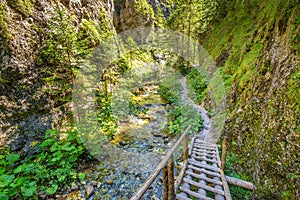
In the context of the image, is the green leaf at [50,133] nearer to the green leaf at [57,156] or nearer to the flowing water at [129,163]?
the green leaf at [57,156]

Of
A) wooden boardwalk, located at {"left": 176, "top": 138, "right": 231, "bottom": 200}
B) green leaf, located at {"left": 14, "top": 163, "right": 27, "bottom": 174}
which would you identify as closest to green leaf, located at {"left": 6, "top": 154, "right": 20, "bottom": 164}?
green leaf, located at {"left": 14, "top": 163, "right": 27, "bottom": 174}

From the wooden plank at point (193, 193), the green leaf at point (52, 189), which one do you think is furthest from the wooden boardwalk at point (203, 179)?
the green leaf at point (52, 189)

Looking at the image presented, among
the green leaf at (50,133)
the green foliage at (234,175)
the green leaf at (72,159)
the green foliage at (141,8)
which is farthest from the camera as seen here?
the green foliage at (141,8)

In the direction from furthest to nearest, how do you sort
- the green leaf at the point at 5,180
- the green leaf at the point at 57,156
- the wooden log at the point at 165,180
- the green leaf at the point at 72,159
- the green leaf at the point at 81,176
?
the green leaf at the point at 72,159 → the green leaf at the point at 57,156 → the green leaf at the point at 81,176 → the green leaf at the point at 5,180 → the wooden log at the point at 165,180

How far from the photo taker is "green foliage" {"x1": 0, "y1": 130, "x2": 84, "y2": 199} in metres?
4.43

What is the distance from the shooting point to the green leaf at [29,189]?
14.1 feet

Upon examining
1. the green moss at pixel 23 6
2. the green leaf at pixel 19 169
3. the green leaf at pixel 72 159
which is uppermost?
the green moss at pixel 23 6

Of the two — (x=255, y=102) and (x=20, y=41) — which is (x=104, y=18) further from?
(x=255, y=102)

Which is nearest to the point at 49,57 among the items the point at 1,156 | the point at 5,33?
the point at 5,33

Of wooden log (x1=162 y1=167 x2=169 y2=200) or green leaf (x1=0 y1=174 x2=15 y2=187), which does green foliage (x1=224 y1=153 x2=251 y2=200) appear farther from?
green leaf (x1=0 y1=174 x2=15 y2=187)

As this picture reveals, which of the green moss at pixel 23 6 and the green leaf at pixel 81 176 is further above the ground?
the green moss at pixel 23 6

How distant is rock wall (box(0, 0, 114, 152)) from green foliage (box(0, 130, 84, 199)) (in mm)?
618

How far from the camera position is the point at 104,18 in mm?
14023

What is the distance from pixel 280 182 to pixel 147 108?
32.9ft
